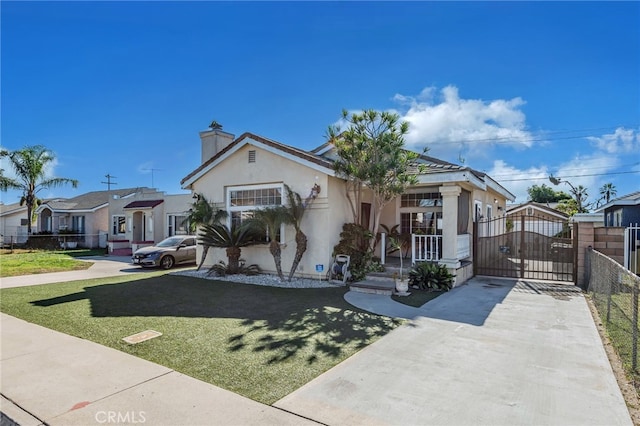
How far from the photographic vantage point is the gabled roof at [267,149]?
37.1ft

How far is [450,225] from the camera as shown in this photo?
1087 cm

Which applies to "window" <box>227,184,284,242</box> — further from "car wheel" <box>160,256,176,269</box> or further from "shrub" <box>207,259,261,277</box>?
"car wheel" <box>160,256,176,269</box>

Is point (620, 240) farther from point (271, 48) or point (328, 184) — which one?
point (271, 48)

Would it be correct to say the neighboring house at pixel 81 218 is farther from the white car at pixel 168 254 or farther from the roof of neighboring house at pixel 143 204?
the white car at pixel 168 254

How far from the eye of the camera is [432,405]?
3.70 m

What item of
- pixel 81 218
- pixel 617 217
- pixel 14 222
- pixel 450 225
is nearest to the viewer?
pixel 450 225

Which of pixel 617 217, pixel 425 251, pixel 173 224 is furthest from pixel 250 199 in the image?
pixel 617 217

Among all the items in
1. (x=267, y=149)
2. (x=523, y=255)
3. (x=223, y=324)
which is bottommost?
(x=223, y=324)

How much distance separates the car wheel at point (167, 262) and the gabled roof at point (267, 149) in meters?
3.91

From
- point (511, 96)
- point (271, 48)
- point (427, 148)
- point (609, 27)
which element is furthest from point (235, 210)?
point (511, 96)

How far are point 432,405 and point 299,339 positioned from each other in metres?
2.56

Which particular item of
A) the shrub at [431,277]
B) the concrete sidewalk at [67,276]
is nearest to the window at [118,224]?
the concrete sidewalk at [67,276]

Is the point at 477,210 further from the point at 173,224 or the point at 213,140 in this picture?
the point at 173,224

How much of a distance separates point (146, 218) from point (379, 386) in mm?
25599
